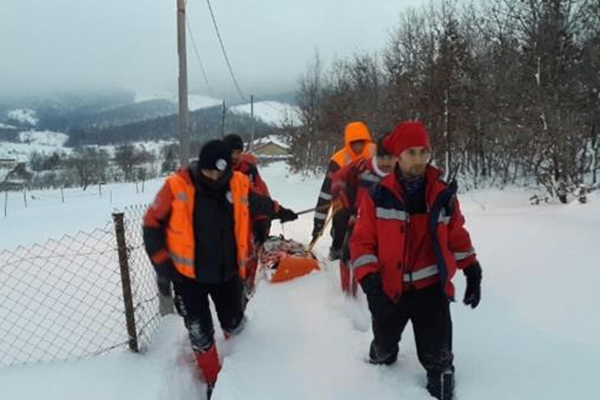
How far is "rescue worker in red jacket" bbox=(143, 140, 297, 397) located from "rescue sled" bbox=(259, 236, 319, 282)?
1.89m

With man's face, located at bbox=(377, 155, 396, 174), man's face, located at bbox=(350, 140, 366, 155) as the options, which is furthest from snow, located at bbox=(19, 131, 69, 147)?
man's face, located at bbox=(377, 155, 396, 174)

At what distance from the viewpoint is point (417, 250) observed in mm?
3002

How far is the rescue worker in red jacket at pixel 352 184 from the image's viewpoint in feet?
14.8

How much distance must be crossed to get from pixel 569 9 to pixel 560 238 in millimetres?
10183

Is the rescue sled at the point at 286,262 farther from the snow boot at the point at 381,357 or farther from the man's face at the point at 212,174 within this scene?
the man's face at the point at 212,174

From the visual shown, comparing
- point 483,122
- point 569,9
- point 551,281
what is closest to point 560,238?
point 551,281

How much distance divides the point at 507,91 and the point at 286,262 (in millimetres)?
11918

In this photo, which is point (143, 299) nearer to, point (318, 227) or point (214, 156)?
point (318, 227)

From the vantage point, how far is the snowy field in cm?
334

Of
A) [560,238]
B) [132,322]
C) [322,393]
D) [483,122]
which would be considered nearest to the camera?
[322,393]

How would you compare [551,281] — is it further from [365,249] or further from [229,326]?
[229,326]

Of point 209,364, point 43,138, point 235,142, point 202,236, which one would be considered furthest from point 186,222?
point 43,138

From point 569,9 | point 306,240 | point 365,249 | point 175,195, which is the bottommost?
point 306,240

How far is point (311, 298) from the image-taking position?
5.10 metres
